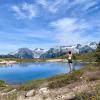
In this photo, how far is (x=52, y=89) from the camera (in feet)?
79.8

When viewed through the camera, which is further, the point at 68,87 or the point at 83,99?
the point at 68,87

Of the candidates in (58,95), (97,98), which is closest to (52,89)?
(58,95)

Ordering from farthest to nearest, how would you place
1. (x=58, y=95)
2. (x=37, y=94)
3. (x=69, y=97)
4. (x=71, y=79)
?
(x=71, y=79) < (x=37, y=94) < (x=58, y=95) < (x=69, y=97)

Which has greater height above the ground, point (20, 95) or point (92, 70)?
point (92, 70)

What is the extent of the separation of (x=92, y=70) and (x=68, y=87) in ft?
21.5

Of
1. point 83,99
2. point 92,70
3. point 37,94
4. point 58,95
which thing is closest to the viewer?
point 83,99

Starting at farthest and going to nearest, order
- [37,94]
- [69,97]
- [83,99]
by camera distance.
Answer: [37,94] < [69,97] < [83,99]

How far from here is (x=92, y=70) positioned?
2934cm

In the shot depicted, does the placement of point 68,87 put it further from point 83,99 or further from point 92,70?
point 83,99

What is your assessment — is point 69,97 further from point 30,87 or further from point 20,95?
point 30,87

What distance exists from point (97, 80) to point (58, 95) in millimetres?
4778

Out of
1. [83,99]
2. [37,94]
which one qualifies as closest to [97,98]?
[83,99]

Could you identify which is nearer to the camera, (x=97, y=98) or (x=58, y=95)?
(x=97, y=98)

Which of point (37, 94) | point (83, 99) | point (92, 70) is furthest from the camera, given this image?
point (92, 70)
